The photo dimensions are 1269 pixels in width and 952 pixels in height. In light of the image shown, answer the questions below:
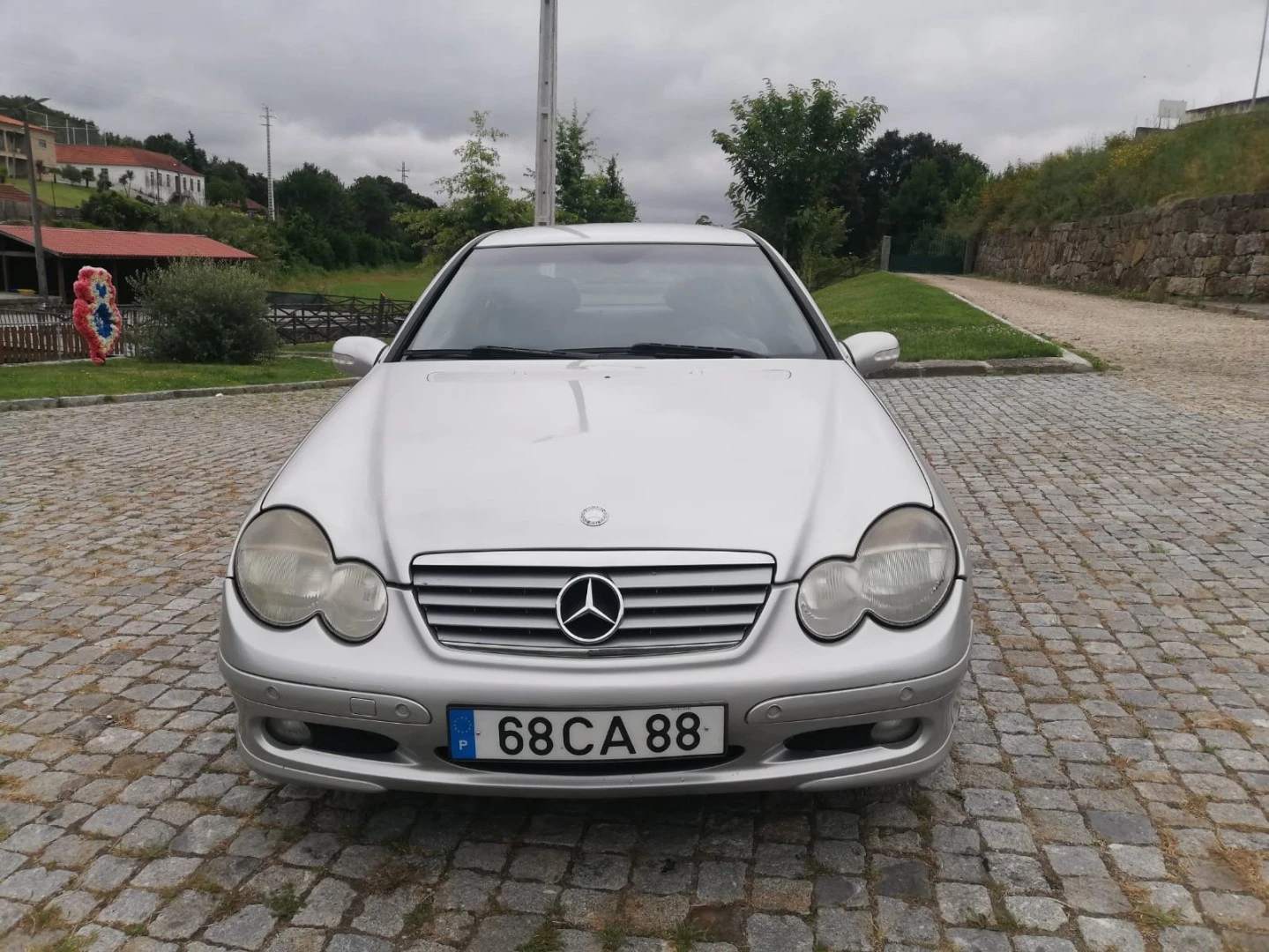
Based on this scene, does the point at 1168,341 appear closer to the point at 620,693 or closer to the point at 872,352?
the point at 872,352

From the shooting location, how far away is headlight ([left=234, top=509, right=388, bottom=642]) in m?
2.26

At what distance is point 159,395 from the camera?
12.0m

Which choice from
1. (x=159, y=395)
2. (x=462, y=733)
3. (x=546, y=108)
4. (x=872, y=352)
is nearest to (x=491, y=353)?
(x=872, y=352)

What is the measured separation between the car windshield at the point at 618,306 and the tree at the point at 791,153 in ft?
128

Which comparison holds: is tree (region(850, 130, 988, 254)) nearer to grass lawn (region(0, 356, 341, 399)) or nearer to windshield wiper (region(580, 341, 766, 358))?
grass lawn (region(0, 356, 341, 399))

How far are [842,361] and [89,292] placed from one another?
63.9ft

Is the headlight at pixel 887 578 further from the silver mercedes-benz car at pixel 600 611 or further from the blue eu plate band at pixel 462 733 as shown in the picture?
the blue eu plate band at pixel 462 733

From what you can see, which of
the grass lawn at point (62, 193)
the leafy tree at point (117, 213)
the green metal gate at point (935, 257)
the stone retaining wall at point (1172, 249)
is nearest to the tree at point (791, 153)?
the green metal gate at point (935, 257)

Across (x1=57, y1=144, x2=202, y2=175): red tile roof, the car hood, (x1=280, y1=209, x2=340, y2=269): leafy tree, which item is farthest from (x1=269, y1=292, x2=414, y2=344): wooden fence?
(x1=57, y1=144, x2=202, y2=175): red tile roof

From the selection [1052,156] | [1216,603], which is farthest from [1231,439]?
[1052,156]

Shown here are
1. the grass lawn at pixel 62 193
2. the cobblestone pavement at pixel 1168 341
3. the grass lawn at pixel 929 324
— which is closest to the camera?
the cobblestone pavement at pixel 1168 341

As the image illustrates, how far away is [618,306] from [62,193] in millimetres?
104300

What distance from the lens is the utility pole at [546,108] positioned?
15.3 meters

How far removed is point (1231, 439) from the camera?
295 inches
